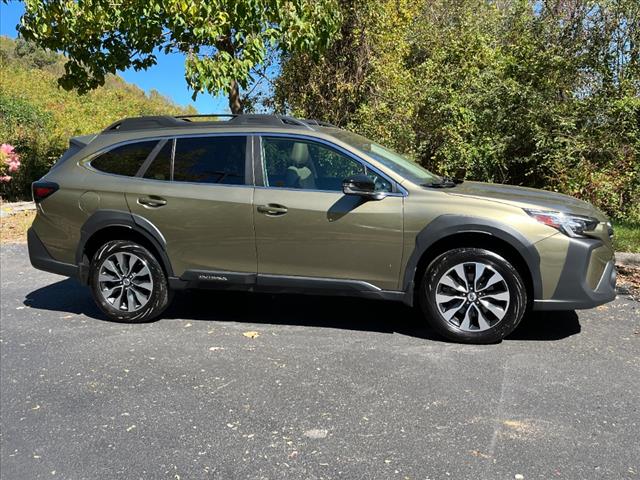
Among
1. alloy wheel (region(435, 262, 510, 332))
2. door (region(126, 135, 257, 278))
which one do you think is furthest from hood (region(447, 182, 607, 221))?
door (region(126, 135, 257, 278))

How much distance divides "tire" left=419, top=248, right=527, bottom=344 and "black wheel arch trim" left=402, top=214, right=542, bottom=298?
0.12 meters

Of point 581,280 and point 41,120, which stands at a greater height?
point 41,120

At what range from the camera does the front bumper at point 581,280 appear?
4.16 meters

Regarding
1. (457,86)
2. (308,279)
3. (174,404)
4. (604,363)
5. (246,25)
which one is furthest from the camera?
(457,86)

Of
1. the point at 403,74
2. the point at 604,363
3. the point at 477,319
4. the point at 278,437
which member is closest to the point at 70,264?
the point at 278,437

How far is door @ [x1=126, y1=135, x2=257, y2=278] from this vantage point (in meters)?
4.83

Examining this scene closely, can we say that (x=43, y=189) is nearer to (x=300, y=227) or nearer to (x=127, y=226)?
(x=127, y=226)

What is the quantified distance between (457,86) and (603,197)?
324 cm

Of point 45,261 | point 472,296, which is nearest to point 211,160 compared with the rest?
point 45,261

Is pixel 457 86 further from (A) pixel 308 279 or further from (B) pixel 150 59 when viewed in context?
(A) pixel 308 279

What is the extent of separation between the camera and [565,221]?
4234 mm

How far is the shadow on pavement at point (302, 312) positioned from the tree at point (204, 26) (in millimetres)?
3639

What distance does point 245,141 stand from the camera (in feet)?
16.3

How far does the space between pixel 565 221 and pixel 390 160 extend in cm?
155
